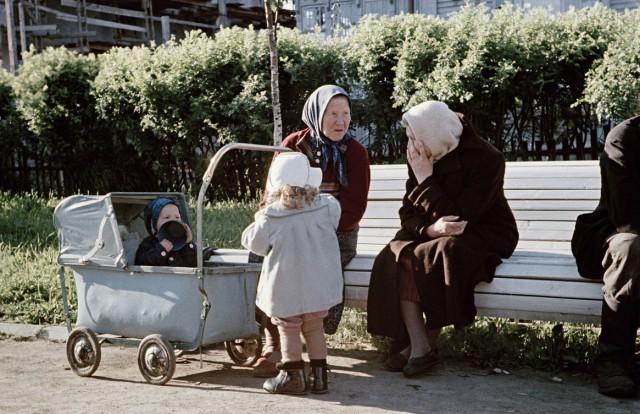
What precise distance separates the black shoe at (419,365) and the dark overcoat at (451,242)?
0.20m

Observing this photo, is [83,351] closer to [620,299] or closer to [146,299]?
[146,299]

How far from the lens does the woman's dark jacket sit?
14.0 feet

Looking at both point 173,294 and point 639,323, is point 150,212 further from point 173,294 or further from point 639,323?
point 639,323

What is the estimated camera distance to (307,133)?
5504 millimetres

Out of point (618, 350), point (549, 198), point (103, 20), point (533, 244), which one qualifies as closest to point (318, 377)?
point (618, 350)

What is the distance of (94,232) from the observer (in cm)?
499

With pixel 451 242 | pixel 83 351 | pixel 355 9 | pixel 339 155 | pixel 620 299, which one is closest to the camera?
pixel 620 299

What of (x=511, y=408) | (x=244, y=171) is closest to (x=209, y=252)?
(x=511, y=408)

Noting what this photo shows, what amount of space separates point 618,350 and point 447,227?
1.07 metres

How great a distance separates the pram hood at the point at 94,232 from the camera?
4867 millimetres

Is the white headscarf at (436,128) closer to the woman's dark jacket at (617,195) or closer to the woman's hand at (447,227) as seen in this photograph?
the woman's hand at (447,227)

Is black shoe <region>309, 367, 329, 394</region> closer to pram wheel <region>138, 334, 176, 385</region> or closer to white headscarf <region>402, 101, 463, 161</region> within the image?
pram wheel <region>138, 334, 176, 385</region>

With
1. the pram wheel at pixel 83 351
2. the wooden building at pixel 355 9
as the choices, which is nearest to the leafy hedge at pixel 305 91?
the pram wheel at pixel 83 351

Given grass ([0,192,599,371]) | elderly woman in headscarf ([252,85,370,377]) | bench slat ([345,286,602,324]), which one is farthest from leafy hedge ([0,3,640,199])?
bench slat ([345,286,602,324])
